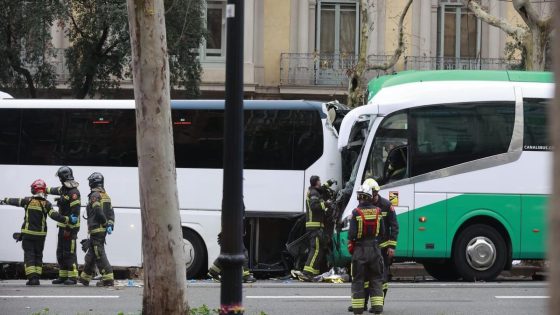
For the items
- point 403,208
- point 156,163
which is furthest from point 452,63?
point 156,163

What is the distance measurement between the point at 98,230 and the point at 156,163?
642 centimetres

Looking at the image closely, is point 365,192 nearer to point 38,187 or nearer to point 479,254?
point 479,254

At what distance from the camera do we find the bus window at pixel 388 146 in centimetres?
1570

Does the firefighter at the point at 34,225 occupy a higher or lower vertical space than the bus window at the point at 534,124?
lower

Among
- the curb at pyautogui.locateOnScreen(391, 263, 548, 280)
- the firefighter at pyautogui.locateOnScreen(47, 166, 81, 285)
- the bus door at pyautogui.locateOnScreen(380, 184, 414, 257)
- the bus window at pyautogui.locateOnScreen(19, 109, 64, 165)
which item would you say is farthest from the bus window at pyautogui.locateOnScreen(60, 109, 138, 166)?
the curb at pyautogui.locateOnScreen(391, 263, 548, 280)

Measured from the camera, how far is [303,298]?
12.9 metres

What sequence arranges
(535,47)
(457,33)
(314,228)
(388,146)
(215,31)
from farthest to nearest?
1. (457,33)
2. (215,31)
3. (535,47)
4. (388,146)
5. (314,228)

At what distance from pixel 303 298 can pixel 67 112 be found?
6.63 metres

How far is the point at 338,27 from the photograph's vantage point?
101 feet

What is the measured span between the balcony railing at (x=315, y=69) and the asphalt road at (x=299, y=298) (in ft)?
51.5

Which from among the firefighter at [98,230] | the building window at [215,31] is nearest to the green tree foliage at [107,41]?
the building window at [215,31]

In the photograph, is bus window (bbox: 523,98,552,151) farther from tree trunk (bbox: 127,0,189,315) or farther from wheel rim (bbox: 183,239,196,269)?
tree trunk (bbox: 127,0,189,315)

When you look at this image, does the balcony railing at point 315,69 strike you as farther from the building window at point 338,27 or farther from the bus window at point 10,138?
the bus window at point 10,138

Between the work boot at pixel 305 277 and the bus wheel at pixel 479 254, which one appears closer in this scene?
the bus wheel at pixel 479 254
